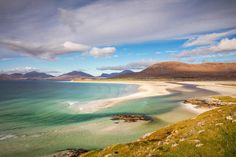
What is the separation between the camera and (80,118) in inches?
2226

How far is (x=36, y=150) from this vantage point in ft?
106

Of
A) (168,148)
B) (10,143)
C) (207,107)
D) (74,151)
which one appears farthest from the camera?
(207,107)

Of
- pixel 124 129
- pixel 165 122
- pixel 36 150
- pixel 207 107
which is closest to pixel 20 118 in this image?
pixel 36 150

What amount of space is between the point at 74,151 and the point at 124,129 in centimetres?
1584

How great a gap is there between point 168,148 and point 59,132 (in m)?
32.3

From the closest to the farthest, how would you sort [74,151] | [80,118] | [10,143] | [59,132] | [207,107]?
[74,151] < [10,143] < [59,132] < [80,118] < [207,107]

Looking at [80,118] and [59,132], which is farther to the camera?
[80,118]

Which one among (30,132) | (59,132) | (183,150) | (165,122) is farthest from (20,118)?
(183,150)

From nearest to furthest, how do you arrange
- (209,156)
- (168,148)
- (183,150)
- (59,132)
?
1. (209,156)
2. (183,150)
3. (168,148)
4. (59,132)

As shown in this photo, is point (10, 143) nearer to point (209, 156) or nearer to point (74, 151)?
point (74, 151)

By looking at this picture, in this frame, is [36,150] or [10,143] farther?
[10,143]

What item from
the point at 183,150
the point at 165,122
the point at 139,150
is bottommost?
the point at 165,122

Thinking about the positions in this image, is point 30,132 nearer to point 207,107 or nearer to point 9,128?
point 9,128

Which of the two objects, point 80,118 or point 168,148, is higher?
point 168,148
